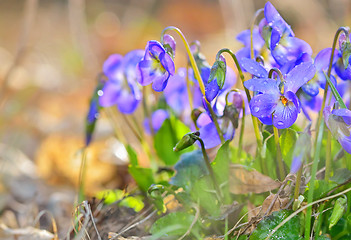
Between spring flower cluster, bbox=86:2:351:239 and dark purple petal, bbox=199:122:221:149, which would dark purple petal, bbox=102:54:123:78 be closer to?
spring flower cluster, bbox=86:2:351:239

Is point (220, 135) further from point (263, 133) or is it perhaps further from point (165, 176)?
point (165, 176)

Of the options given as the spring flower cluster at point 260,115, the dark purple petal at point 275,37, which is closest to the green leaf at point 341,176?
the spring flower cluster at point 260,115

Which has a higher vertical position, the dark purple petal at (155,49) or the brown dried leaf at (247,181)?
the dark purple petal at (155,49)

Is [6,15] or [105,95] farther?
[6,15]

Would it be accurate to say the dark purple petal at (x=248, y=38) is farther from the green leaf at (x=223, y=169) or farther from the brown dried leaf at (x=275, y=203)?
the brown dried leaf at (x=275, y=203)

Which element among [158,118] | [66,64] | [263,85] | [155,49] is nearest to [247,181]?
[263,85]

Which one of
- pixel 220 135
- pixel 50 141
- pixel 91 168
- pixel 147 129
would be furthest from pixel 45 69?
pixel 220 135

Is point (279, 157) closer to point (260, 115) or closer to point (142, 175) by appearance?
point (260, 115)
